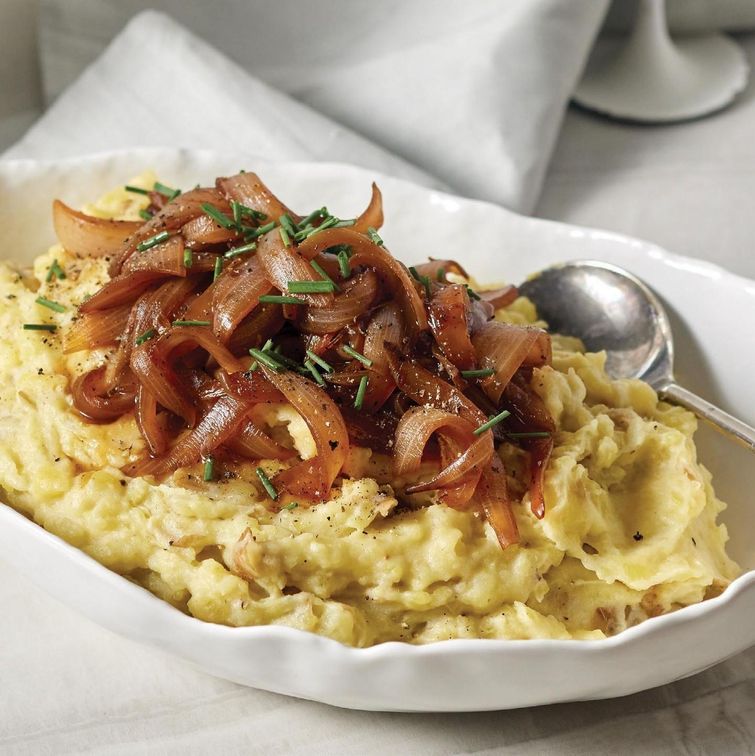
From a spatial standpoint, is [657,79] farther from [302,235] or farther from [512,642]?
[512,642]

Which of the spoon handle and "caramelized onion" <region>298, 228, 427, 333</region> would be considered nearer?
"caramelized onion" <region>298, 228, 427, 333</region>

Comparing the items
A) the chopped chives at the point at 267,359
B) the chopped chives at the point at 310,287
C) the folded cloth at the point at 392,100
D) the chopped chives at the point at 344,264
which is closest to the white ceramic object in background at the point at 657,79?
the folded cloth at the point at 392,100

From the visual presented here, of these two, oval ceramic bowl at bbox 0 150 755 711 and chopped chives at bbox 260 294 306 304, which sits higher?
chopped chives at bbox 260 294 306 304

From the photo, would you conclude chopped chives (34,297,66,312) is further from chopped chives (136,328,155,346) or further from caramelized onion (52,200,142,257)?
chopped chives (136,328,155,346)

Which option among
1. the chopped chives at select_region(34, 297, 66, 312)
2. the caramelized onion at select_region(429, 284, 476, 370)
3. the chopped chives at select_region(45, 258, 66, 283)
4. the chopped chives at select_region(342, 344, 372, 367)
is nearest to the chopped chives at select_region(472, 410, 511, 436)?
the caramelized onion at select_region(429, 284, 476, 370)

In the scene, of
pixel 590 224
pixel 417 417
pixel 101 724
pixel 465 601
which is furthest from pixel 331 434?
pixel 590 224
